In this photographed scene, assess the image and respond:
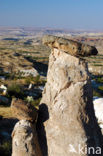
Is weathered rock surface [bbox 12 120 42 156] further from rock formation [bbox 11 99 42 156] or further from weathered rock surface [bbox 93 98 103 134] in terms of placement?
weathered rock surface [bbox 93 98 103 134]

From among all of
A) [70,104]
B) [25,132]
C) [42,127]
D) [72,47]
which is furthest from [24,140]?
[72,47]

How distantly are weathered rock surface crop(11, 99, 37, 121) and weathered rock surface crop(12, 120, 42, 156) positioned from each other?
9cm

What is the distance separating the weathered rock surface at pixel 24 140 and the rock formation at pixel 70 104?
9.0 inches

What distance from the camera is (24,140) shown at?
3160 millimetres

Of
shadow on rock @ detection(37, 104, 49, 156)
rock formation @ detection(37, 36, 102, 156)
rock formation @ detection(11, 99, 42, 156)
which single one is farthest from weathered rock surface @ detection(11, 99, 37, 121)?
rock formation @ detection(37, 36, 102, 156)

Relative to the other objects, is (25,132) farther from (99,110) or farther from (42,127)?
(99,110)

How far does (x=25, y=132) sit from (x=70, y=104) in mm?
715

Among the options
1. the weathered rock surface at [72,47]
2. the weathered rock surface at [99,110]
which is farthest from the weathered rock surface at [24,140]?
the weathered rock surface at [99,110]

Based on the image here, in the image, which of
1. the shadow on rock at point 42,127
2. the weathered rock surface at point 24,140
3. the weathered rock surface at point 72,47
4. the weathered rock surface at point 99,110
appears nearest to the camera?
the weathered rock surface at point 72,47

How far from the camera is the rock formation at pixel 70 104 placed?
3045 mm

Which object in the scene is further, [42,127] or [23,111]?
[42,127]

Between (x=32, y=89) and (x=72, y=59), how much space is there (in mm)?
15066

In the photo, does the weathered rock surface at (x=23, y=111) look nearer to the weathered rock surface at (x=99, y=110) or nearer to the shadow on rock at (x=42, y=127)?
the shadow on rock at (x=42, y=127)

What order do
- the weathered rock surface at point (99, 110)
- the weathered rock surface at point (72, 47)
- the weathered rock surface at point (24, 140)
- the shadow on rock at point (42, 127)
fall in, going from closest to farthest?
1. the weathered rock surface at point (72, 47)
2. the weathered rock surface at point (24, 140)
3. the shadow on rock at point (42, 127)
4. the weathered rock surface at point (99, 110)
